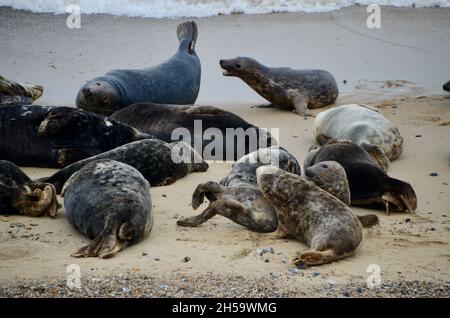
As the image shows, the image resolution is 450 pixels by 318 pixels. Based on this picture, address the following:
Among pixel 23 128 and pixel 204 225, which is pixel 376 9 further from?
pixel 204 225

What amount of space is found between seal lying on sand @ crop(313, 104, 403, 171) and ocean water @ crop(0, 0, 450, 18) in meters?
7.01

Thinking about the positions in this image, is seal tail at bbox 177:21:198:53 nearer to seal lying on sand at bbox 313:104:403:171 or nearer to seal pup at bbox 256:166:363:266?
seal lying on sand at bbox 313:104:403:171

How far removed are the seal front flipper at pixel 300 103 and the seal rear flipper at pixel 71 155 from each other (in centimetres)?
336

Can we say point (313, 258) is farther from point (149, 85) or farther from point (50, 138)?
point (149, 85)

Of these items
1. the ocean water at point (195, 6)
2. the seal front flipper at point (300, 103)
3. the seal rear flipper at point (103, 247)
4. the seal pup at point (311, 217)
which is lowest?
the seal front flipper at point (300, 103)

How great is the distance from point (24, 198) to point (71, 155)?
1.54m

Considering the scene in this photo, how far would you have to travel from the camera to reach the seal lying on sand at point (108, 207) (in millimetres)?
5152

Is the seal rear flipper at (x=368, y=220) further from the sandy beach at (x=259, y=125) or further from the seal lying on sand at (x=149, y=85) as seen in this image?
the seal lying on sand at (x=149, y=85)

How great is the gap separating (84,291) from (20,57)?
27.5ft

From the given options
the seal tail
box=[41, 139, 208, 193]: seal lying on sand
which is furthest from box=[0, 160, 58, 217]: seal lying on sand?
the seal tail

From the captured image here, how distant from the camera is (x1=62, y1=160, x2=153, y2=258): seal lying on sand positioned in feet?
16.9

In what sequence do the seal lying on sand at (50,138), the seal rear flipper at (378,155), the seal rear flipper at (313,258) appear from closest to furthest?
the seal rear flipper at (313,258) → the seal rear flipper at (378,155) → the seal lying on sand at (50,138)

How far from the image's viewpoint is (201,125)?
8.12 metres

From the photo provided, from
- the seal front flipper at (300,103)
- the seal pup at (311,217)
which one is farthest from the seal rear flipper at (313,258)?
the seal front flipper at (300,103)
